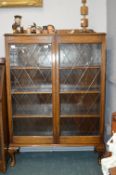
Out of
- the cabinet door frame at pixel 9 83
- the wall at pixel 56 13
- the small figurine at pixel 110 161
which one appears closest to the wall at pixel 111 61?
the wall at pixel 56 13

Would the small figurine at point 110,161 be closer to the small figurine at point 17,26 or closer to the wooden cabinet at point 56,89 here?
the wooden cabinet at point 56,89

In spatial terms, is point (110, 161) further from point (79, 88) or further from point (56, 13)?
point (56, 13)

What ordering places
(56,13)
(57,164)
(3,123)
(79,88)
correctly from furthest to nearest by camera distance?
(56,13)
(57,164)
(79,88)
(3,123)

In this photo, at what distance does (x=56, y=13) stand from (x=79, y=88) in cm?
102

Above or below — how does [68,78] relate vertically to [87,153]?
above

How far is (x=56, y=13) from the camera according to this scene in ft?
9.76

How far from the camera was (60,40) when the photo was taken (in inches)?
100

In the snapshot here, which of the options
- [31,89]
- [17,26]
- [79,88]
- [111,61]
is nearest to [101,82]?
[79,88]

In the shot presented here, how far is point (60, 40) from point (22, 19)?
0.74 meters

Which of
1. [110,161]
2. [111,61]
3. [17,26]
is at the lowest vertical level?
[110,161]

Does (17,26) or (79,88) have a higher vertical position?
(17,26)

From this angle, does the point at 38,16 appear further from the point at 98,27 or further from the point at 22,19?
the point at 98,27

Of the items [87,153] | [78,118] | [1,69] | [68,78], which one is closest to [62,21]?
[68,78]

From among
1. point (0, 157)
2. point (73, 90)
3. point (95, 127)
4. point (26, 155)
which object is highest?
point (73, 90)
